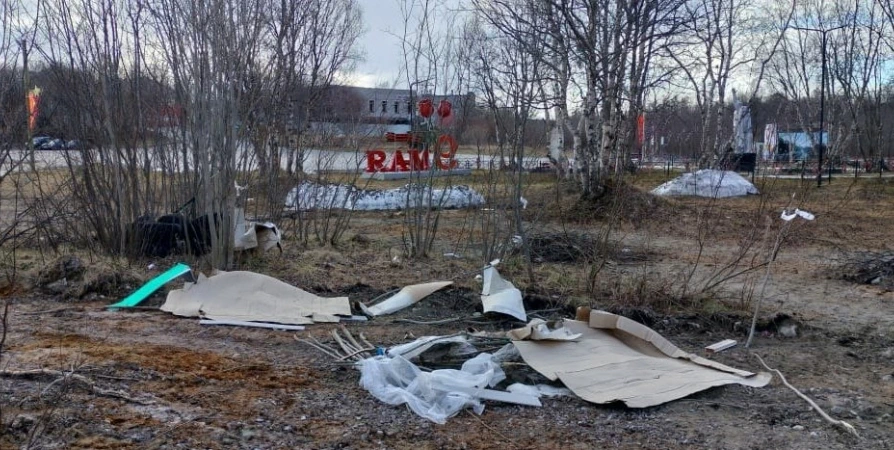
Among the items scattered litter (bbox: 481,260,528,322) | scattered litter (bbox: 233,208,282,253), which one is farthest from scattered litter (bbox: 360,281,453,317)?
scattered litter (bbox: 233,208,282,253)

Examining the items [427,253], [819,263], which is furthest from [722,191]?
[427,253]

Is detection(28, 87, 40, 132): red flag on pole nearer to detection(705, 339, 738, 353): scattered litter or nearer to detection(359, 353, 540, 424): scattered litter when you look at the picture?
detection(359, 353, 540, 424): scattered litter

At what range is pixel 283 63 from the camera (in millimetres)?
9820

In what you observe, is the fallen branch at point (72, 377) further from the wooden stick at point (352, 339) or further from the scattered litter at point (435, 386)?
the wooden stick at point (352, 339)

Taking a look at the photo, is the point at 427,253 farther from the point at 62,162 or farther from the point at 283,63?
the point at 62,162

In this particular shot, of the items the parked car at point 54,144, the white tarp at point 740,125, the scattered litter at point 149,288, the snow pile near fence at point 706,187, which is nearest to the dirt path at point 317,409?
the scattered litter at point 149,288

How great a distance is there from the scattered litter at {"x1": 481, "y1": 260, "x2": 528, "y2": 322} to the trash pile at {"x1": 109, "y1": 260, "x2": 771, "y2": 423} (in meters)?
0.01

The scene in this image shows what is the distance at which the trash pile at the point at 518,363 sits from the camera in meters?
4.27

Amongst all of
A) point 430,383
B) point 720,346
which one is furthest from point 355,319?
point 720,346

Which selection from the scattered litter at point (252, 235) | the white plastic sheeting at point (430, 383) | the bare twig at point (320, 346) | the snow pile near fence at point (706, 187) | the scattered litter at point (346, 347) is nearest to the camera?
the white plastic sheeting at point (430, 383)

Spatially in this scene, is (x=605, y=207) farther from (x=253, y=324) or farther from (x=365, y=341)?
(x=365, y=341)

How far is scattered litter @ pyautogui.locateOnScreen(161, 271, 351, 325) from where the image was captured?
20.1ft

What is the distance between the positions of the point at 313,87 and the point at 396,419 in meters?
10.1

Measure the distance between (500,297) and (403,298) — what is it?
86 cm
